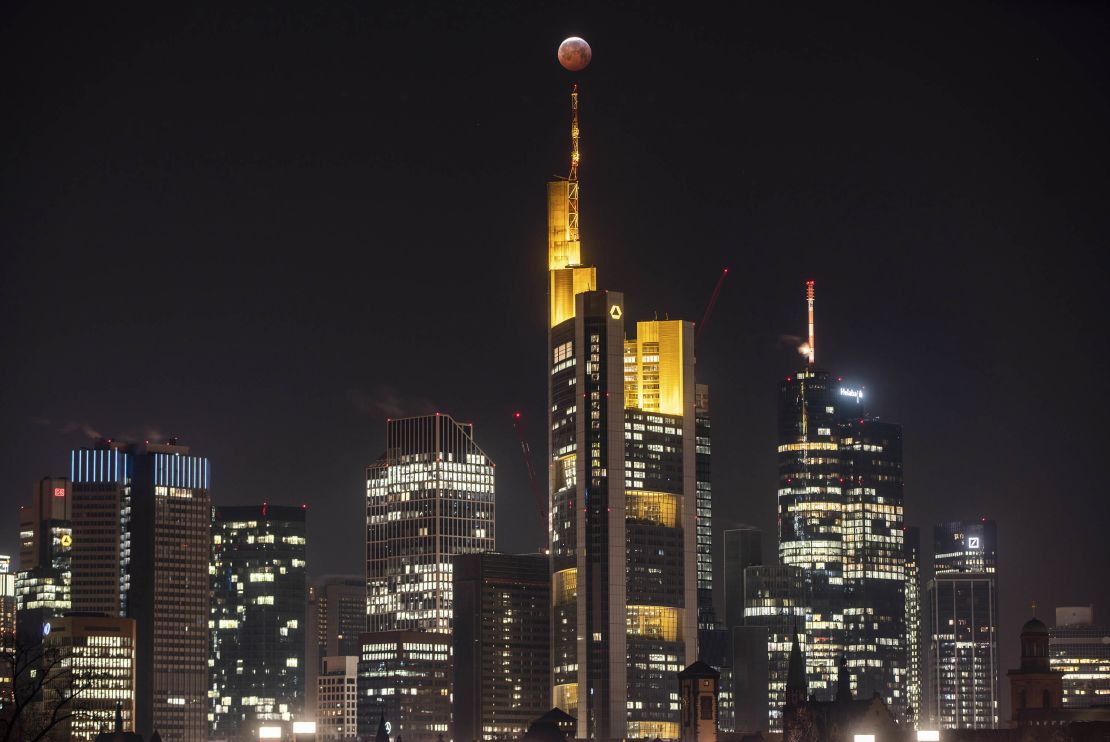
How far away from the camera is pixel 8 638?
145875 mm

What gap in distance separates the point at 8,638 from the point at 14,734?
40.4 metres

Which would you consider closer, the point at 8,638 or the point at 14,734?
the point at 8,638

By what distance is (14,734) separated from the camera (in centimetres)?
18338
